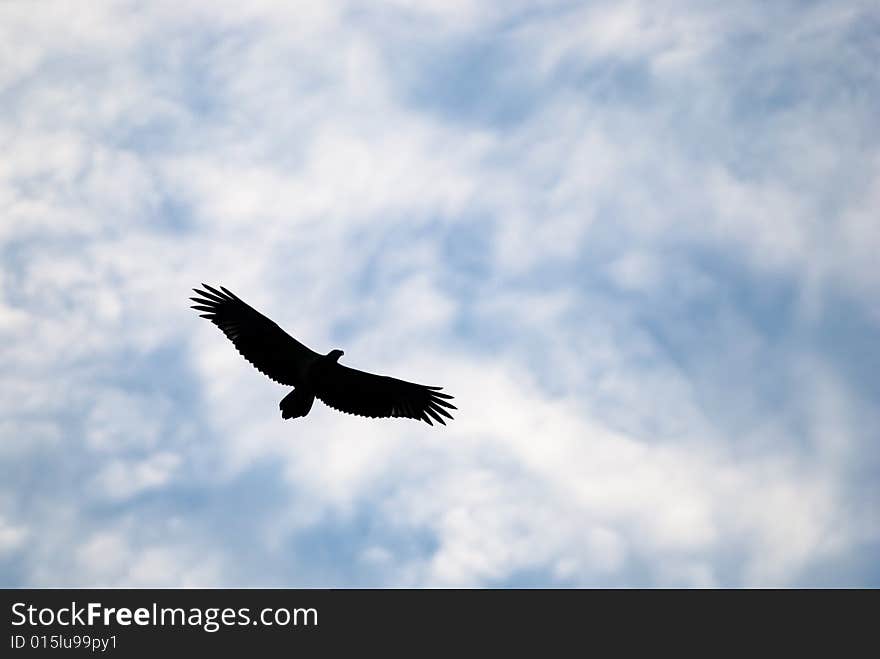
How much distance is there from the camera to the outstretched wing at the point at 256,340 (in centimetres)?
2875

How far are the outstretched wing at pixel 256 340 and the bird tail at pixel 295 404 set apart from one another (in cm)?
54

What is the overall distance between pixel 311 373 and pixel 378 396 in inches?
73.7

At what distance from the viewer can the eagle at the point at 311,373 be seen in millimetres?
28625

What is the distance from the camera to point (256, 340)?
95.1 feet

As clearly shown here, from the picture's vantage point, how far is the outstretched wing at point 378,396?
2886 cm

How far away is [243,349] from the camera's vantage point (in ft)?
95.3

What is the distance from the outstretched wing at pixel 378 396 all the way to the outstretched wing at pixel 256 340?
24.4 inches

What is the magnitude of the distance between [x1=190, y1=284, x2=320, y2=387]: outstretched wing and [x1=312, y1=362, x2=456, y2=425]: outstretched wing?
619mm

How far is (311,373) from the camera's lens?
1126 inches

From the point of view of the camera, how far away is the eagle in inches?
1127

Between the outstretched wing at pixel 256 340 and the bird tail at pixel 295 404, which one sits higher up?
the outstretched wing at pixel 256 340
